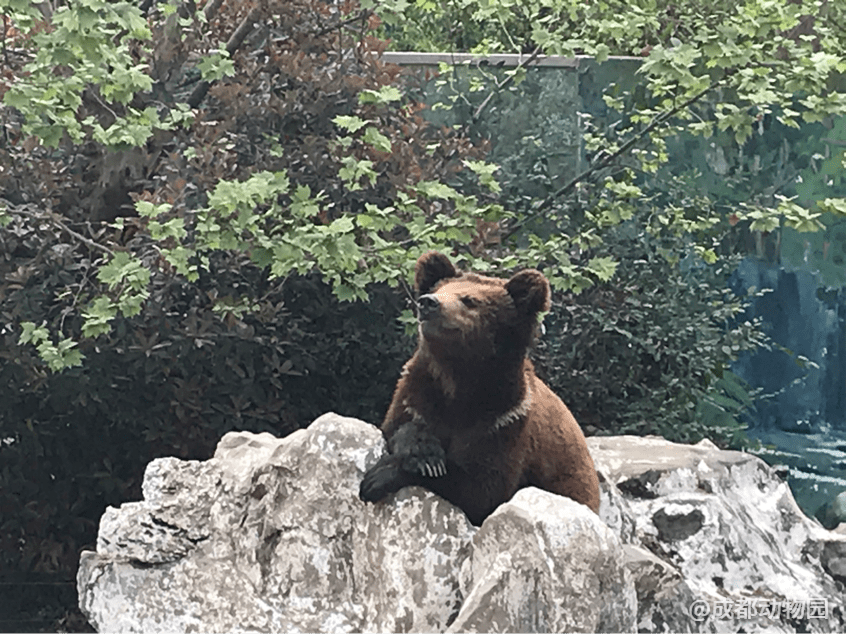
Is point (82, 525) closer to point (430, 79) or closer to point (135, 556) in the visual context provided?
point (135, 556)

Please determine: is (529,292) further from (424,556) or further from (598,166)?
(598,166)

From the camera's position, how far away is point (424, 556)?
3.23 metres

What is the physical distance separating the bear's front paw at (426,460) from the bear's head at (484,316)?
0.29 m

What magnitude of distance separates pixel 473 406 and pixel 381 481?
38 centimetres

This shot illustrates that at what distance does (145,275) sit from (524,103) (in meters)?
3.47

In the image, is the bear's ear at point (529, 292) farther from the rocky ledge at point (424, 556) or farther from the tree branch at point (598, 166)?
the tree branch at point (598, 166)

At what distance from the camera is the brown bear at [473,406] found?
10.5 feet

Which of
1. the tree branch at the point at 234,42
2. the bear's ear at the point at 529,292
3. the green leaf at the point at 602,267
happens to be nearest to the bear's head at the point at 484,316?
the bear's ear at the point at 529,292

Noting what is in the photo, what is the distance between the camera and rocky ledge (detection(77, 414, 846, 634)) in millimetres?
3027

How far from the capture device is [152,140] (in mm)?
5484

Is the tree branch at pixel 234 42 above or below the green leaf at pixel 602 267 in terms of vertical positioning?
above

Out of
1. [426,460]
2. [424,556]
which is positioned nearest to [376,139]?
[426,460]

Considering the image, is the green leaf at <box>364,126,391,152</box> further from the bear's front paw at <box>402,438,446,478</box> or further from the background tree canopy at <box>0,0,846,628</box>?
the bear's front paw at <box>402,438,446,478</box>

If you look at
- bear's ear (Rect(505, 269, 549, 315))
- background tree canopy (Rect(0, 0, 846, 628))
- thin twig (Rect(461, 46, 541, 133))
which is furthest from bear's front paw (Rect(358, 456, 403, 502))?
thin twig (Rect(461, 46, 541, 133))
